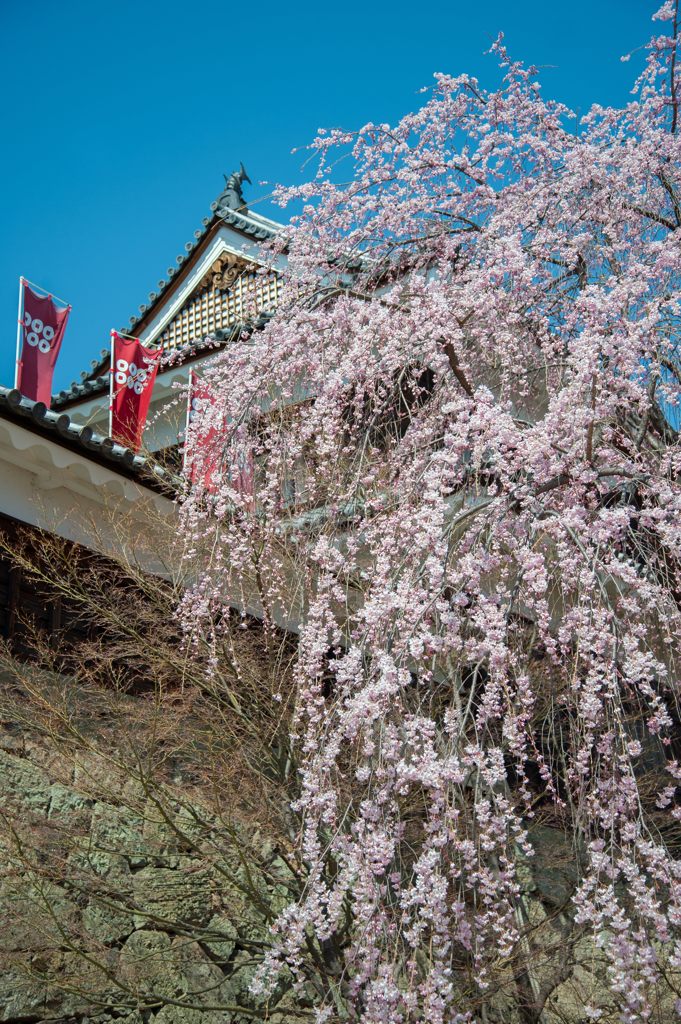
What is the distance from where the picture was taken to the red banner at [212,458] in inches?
207

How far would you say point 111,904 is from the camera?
4418 millimetres

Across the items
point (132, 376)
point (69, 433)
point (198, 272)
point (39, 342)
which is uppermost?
point (198, 272)

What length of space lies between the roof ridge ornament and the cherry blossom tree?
6.35 metres

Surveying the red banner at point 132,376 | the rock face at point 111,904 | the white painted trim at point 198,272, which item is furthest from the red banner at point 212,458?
the white painted trim at point 198,272

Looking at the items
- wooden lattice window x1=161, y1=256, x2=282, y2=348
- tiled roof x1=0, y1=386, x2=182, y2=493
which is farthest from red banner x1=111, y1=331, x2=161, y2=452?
tiled roof x1=0, y1=386, x2=182, y2=493

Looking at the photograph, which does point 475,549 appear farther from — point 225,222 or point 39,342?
point 225,222

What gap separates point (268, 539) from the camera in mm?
5301

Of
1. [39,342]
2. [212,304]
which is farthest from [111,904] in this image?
[212,304]

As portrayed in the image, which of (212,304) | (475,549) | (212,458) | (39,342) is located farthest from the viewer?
(212,304)

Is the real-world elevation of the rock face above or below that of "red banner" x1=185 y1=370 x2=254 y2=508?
below

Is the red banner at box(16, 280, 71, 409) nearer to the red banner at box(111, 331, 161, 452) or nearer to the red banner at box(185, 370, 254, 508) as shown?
the red banner at box(111, 331, 161, 452)

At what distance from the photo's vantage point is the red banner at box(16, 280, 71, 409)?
956 cm

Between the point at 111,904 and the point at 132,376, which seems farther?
the point at 132,376

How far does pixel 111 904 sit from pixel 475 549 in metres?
2.99
